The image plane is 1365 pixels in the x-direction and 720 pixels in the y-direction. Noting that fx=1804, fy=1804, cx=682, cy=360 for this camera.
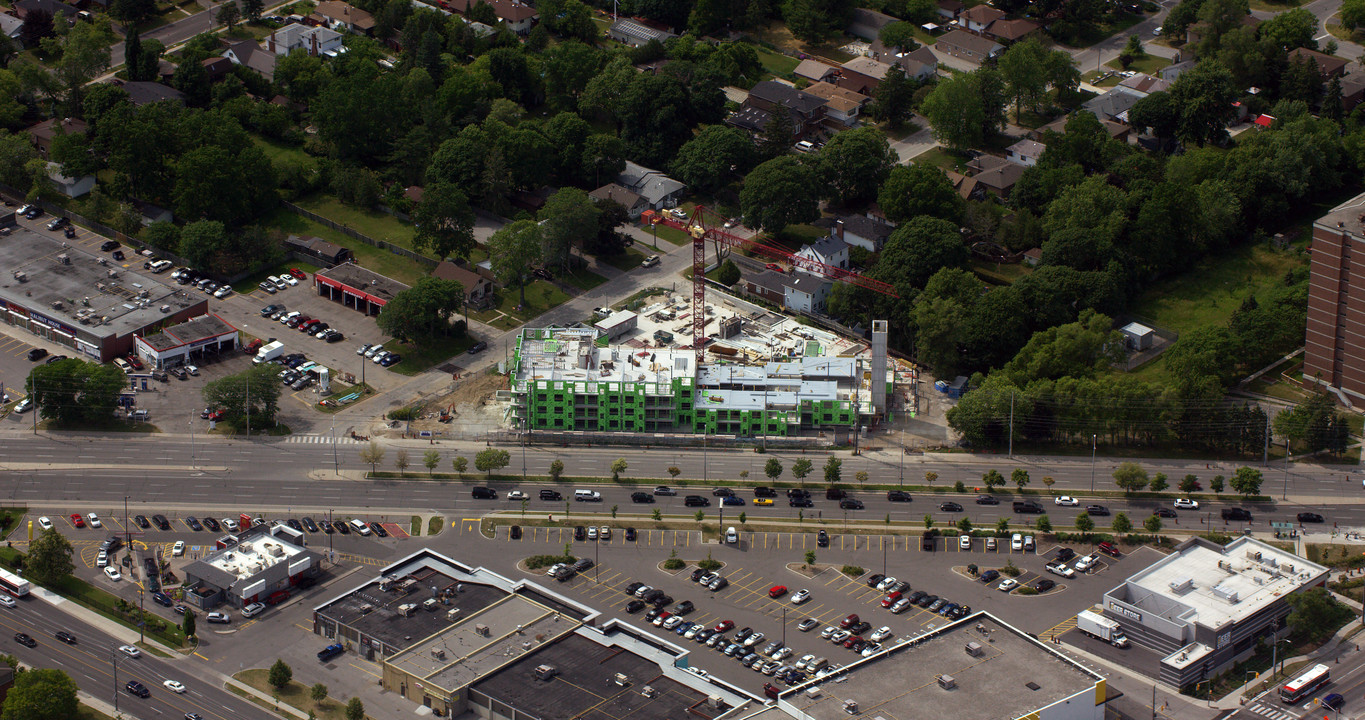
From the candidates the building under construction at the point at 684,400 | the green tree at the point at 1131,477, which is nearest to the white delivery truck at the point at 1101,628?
the green tree at the point at 1131,477

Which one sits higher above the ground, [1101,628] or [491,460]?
[491,460]

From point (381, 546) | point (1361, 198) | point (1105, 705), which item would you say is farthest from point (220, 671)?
point (1361, 198)

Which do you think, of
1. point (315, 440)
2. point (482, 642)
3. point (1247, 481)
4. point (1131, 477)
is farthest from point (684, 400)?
point (1247, 481)

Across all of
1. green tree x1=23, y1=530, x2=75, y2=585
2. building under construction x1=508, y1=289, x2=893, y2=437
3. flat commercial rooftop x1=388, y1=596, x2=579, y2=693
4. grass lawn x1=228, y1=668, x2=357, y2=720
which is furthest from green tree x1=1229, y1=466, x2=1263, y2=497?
green tree x1=23, y1=530, x2=75, y2=585

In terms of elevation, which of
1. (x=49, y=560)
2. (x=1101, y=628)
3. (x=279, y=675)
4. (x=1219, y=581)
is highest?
(x=49, y=560)

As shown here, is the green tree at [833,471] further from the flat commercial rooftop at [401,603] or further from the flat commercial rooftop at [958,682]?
the flat commercial rooftop at [401,603]

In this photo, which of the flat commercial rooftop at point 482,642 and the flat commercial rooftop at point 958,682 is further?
the flat commercial rooftop at point 482,642

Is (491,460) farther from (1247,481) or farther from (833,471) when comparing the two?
(1247,481)
